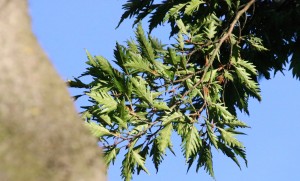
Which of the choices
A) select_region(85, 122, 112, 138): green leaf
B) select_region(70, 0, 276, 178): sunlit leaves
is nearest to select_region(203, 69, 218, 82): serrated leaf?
select_region(70, 0, 276, 178): sunlit leaves

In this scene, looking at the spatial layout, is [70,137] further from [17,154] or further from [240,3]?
[240,3]

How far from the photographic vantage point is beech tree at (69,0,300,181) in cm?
469

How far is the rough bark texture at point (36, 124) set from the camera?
5.67ft

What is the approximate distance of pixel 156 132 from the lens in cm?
474

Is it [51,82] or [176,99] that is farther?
[176,99]

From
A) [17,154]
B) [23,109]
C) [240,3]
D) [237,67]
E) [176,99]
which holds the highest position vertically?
[240,3]

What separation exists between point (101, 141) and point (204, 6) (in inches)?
94.4

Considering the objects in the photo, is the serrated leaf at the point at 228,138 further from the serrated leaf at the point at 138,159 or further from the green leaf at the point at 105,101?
the green leaf at the point at 105,101

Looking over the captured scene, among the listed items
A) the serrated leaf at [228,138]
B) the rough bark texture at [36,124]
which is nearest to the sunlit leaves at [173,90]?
the serrated leaf at [228,138]

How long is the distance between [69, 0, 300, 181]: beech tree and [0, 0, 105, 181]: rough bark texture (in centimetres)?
261

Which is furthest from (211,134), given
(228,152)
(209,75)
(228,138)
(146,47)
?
(146,47)

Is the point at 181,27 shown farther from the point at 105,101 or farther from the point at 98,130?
the point at 98,130

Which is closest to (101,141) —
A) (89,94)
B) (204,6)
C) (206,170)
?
(89,94)

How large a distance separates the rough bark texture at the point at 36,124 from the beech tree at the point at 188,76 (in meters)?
2.61
